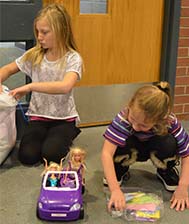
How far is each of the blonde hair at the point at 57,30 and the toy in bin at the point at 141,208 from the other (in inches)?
29.9

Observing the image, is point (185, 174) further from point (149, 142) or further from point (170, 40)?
point (170, 40)

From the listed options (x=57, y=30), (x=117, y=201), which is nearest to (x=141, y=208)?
(x=117, y=201)

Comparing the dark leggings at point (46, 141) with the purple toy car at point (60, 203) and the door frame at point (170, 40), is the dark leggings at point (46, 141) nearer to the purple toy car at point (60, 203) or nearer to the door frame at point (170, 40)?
the purple toy car at point (60, 203)

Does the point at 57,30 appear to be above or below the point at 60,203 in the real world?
above

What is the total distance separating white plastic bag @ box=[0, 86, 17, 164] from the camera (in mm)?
1887

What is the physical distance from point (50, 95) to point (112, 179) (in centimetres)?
66

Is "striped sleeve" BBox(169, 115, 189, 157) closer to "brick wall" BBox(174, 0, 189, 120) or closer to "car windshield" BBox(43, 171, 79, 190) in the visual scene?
"car windshield" BBox(43, 171, 79, 190)

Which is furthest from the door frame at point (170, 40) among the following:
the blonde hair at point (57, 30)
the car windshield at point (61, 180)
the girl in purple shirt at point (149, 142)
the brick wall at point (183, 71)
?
the car windshield at point (61, 180)

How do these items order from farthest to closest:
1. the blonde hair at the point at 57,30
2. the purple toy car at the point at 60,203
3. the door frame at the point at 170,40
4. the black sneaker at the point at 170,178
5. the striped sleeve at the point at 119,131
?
the door frame at the point at 170,40
the blonde hair at the point at 57,30
the black sneaker at the point at 170,178
the striped sleeve at the point at 119,131
the purple toy car at the point at 60,203

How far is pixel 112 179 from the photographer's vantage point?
158cm

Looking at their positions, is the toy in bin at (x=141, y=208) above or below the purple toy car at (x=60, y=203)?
below

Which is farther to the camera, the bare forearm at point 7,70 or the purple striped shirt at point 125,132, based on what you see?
the bare forearm at point 7,70

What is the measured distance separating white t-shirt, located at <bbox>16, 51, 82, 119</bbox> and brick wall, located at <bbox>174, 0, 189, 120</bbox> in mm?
861

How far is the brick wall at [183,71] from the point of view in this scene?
258 cm
